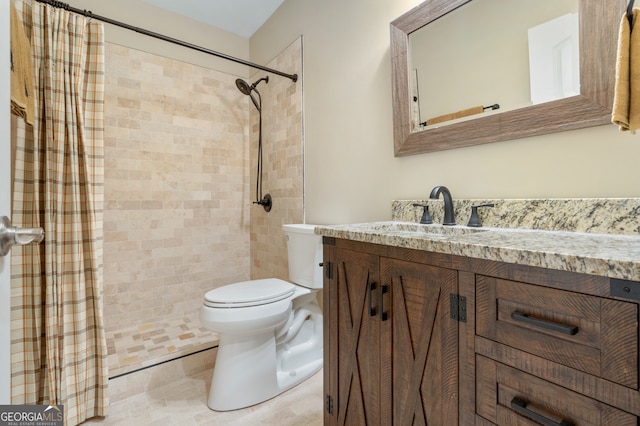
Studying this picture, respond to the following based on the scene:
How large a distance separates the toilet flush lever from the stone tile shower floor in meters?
1.35

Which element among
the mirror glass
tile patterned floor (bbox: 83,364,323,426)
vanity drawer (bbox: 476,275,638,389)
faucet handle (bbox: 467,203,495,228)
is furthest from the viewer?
tile patterned floor (bbox: 83,364,323,426)

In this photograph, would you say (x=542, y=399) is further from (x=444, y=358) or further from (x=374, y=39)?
(x=374, y=39)

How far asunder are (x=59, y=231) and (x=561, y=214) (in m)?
2.02

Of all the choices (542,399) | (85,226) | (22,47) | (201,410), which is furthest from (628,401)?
(22,47)

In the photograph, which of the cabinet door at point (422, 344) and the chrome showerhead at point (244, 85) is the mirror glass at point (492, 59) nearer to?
the cabinet door at point (422, 344)

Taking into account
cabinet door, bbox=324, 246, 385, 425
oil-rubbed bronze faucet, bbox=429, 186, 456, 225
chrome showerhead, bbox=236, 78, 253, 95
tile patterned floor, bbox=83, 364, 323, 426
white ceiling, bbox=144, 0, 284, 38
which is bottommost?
tile patterned floor, bbox=83, 364, 323, 426

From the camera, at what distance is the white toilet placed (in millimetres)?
1450

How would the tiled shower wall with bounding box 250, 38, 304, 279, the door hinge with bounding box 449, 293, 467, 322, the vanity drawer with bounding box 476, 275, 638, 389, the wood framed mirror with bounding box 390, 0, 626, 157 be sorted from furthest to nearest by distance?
the tiled shower wall with bounding box 250, 38, 304, 279 → the wood framed mirror with bounding box 390, 0, 626, 157 → the door hinge with bounding box 449, 293, 467, 322 → the vanity drawer with bounding box 476, 275, 638, 389

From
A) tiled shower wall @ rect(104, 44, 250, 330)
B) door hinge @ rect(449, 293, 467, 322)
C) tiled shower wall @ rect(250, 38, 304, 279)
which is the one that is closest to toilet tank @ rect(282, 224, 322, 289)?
tiled shower wall @ rect(250, 38, 304, 279)

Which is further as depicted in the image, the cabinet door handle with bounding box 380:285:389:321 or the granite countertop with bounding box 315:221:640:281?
the cabinet door handle with bounding box 380:285:389:321

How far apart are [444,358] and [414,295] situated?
0.17 m

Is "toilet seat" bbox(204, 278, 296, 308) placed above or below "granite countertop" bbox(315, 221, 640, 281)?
below

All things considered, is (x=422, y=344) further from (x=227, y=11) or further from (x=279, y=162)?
(x=227, y=11)

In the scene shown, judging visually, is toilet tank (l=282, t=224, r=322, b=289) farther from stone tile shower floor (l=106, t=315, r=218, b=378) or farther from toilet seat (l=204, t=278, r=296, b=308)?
stone tile shower floor (l=106, t=315, r=218, b=378)
